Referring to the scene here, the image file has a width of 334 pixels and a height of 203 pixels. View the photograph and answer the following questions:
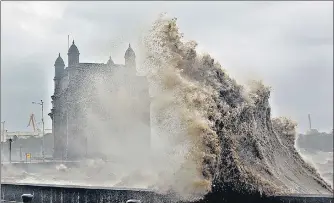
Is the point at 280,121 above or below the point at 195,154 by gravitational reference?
above

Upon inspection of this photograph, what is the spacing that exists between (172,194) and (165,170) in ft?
2.69

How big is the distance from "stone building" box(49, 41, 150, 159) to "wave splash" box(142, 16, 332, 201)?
17.9 ft

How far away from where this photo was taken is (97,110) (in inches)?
1366

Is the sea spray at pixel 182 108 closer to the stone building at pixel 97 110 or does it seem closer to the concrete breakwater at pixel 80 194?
the concrete breakwater at pixel 80 194

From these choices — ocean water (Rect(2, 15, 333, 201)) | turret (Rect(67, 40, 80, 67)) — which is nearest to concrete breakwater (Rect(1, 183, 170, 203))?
ocean water (Rect(2, 15, 333, 201))

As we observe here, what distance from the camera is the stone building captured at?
23784 millimetres

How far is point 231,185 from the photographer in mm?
12508

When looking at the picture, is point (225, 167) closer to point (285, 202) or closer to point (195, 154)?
point (195, 154)

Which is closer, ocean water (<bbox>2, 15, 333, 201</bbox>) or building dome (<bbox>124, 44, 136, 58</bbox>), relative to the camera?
ocean water (<bbox>2, 15, 333, 201</bbox>)

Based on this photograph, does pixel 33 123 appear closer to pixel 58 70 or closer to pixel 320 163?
pixel 58 70

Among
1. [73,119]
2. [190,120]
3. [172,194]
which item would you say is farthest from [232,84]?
[73,119]

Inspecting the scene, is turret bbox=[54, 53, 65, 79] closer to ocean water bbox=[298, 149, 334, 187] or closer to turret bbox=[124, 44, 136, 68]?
ocean water bbox=[298, 149, 334, 187]

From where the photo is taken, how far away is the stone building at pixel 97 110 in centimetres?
2378

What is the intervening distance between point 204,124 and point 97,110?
23.1 m
